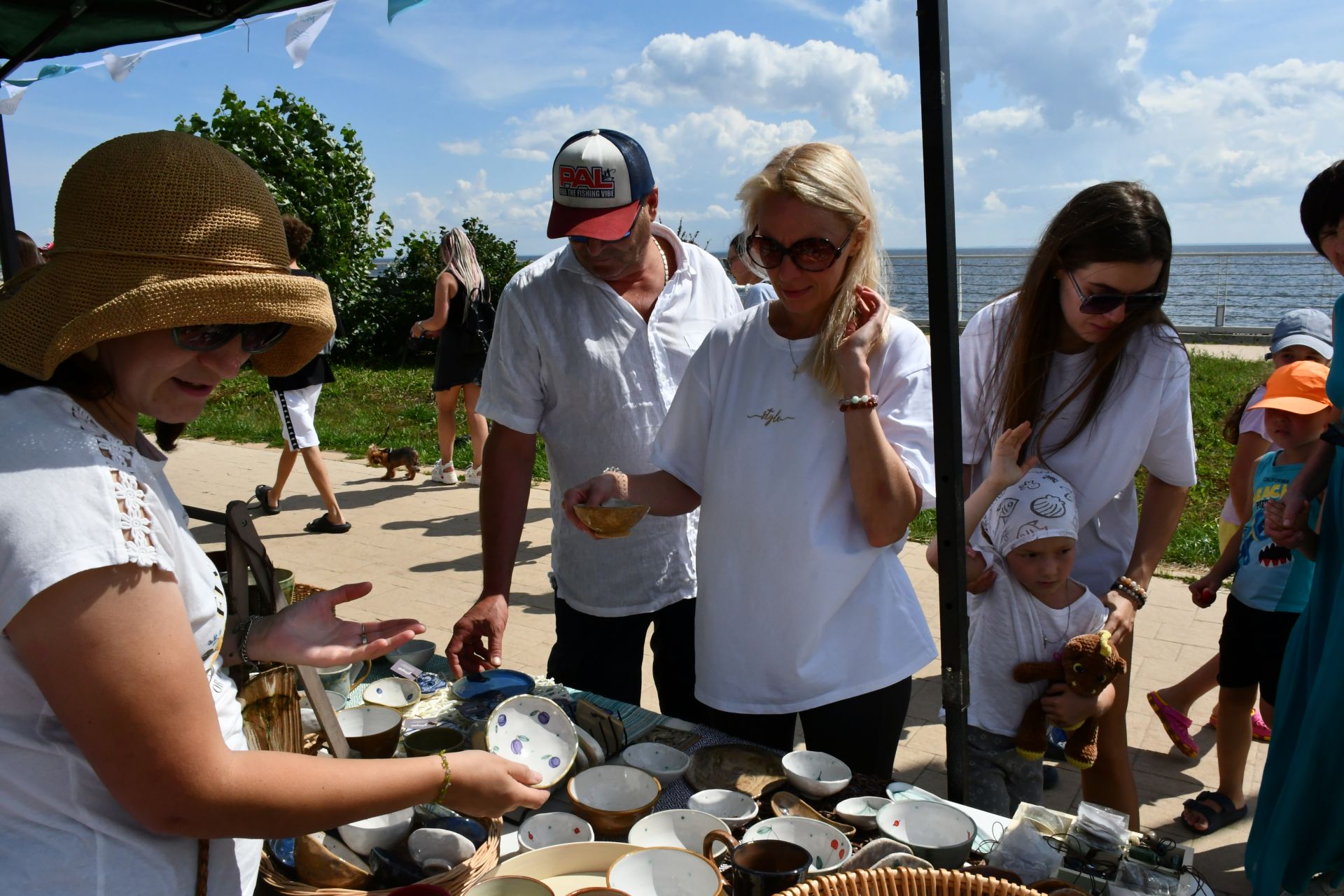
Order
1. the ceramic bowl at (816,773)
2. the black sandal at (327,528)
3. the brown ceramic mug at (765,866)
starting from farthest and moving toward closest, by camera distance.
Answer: the black sandal at (327,528) < the ceramic bowl at (816,773) < the brown ceramic mug at (765,866)

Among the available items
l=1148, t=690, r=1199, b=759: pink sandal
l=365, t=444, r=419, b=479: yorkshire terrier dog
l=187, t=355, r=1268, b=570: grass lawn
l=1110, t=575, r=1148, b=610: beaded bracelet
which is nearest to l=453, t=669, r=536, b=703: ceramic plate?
l=1110, t=575, r=1148, b=610: beaded bracelet

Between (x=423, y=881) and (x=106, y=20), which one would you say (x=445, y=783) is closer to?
(x=423, y=881)

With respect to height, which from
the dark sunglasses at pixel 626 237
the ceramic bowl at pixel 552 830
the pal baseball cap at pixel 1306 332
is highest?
the dark sunglasses at pixel 626 237

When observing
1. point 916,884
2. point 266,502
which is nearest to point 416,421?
point 266,502

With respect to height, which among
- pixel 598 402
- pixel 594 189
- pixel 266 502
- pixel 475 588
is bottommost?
pixel 475 588

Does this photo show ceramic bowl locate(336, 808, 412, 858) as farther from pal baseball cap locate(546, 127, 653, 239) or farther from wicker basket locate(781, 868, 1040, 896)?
pal baseball cap locate(546, 127, 653, 239)

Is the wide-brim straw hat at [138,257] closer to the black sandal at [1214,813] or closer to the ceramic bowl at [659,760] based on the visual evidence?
the ceramic bowl at [659,760]

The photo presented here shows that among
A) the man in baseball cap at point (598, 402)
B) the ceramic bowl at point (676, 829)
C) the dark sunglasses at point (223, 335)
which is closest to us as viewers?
the dark sunglasses at point (223, 335)

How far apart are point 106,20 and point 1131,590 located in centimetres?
390

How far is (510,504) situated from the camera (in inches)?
93.7

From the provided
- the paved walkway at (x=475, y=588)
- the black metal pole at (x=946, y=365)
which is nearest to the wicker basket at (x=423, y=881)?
the black metal pole at (x=946, y=365)

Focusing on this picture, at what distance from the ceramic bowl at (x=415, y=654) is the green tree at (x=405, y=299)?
12.7 meters

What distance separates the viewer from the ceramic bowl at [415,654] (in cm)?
234

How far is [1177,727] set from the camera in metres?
3.36
